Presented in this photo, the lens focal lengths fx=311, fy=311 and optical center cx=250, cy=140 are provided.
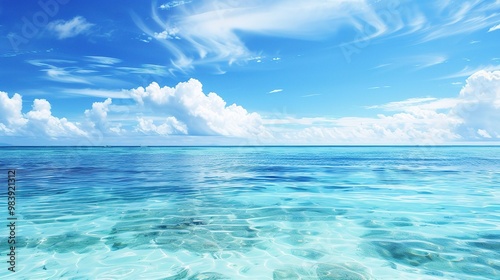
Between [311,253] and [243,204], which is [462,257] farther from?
[243,204]

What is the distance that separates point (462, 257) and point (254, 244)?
4.86 meters

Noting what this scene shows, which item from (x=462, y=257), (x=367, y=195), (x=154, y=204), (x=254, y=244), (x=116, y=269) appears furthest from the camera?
(x=367, y=195)

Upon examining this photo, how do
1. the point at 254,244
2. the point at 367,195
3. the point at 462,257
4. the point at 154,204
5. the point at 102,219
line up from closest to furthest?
the point at 462,257
the point at 254,244
the point at 102,219
the point at 154,204
the point at 367,195

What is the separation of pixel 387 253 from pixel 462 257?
1.63 m

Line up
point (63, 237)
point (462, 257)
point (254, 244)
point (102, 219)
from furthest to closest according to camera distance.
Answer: point (102, 219) → point (63, 237) → point (254, 244) → point (462, 257)

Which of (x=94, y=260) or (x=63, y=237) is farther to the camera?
(x=63, y=237)

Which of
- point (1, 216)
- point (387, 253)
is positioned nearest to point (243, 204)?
point (387, 253)

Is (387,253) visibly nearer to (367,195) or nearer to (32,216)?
(367,195)

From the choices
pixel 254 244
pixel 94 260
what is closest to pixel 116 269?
pixel 94 260

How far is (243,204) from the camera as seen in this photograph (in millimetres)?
13180

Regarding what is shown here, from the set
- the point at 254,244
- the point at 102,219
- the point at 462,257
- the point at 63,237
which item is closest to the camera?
the point at 462,257

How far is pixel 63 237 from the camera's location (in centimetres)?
864

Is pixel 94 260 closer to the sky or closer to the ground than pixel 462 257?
closer to the ground

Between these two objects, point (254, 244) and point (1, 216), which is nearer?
point (254, 244)
